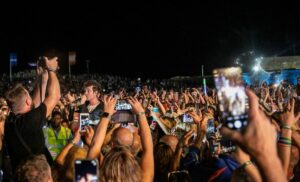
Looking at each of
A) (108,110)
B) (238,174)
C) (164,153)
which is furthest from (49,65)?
(238,174)

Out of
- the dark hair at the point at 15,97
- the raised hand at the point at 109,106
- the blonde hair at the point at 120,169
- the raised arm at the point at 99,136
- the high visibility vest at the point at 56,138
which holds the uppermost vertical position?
the dark hair at the point at 15,97

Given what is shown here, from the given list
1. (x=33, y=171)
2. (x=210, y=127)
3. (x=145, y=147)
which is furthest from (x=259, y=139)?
(x=210, y=127)

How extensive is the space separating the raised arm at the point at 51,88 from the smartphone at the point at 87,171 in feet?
5.84

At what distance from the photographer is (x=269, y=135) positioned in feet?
5.66

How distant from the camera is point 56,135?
6613 mm

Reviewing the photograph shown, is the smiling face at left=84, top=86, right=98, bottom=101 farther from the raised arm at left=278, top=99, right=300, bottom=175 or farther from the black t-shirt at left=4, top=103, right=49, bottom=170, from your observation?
the raised arm at left=278, top=99, right=300, bottom=175

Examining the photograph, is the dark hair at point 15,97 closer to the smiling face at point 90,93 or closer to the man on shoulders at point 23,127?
the man on shoulders at point 23,127

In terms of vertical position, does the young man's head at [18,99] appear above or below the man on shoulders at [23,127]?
above

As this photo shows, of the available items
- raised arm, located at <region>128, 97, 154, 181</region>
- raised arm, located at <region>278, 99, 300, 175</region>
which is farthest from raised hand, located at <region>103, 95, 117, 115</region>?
raised arm, located at <region>278, 99, 300, 175</region>

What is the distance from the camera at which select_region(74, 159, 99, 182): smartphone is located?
→ 2443 mm

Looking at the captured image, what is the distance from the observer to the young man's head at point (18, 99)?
12.8 ft

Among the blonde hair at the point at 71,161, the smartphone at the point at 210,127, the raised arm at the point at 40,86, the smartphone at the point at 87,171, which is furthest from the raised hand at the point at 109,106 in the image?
the smartphone at the point at 210,127

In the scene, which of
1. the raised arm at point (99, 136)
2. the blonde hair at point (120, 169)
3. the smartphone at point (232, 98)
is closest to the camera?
the smartphone at point (232, 98)

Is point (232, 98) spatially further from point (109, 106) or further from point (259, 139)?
point (109, 106)
